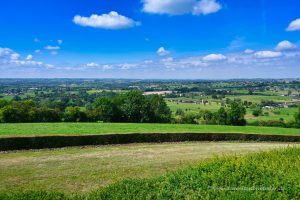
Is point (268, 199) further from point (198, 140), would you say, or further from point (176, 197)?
point (198, 140)

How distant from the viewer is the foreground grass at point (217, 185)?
29.5 feet

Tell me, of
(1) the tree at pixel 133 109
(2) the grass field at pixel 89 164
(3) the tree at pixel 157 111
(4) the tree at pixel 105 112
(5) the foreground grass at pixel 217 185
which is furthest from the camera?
(3) the tree at pixel 157 111

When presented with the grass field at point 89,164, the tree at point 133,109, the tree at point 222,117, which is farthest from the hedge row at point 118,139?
the tree at point 222,117

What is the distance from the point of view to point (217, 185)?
983 cm

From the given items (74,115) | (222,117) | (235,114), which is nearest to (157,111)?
(74,115)

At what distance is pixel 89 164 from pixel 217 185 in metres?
10.7

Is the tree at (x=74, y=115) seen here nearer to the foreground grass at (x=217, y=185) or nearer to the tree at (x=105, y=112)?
the tree at (x=105, y=112)

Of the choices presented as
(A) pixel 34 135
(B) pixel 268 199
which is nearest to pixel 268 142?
(A) pixel 34 135

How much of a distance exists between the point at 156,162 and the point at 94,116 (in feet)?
109

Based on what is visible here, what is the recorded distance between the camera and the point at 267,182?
9.67 metres

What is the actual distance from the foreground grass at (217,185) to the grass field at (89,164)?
11.4 feet

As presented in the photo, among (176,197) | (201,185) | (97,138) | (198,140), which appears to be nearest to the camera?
(176,197)

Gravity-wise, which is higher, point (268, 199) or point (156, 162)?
point (268, 199)

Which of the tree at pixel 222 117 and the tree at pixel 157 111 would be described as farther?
the tree at pixel 222 117
